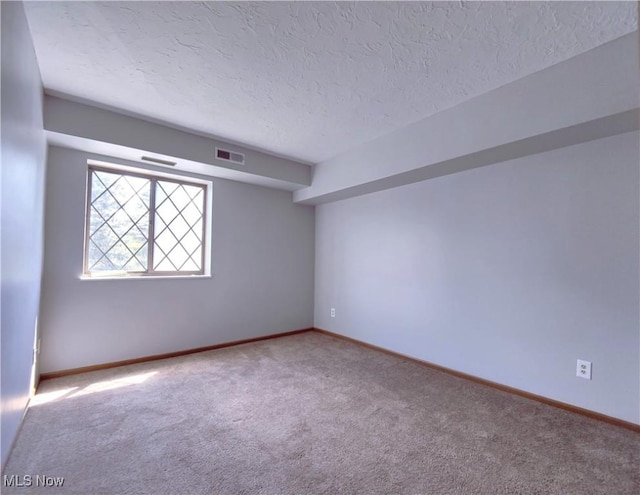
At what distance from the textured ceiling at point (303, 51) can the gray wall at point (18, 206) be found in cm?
27

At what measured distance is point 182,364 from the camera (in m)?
3.14

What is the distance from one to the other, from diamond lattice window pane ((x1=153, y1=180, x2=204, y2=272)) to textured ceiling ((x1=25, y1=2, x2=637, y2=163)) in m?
1.12

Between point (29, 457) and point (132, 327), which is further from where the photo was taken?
point (132, 327)

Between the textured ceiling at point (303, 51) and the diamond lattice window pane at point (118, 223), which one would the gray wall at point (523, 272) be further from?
the diamond lattice window pane at point (118, 223)

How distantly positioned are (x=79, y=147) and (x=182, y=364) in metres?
2.37

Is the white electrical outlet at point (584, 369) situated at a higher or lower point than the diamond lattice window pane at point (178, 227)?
lower

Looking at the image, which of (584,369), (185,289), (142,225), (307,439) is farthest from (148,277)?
(584,369)

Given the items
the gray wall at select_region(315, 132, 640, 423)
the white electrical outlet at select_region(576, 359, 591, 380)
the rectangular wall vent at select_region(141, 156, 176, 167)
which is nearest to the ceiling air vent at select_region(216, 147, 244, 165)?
the rectangular wall vent at select_region(141, 156, 176, 167)

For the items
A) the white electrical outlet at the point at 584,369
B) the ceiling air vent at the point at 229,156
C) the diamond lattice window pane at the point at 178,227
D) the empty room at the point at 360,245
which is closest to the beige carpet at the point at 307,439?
the empty room at the point at 360,245

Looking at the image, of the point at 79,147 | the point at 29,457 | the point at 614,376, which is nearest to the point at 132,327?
the point at 29,457

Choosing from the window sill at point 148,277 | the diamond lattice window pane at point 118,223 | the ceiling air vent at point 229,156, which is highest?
the ceiling air vent at point 229,156

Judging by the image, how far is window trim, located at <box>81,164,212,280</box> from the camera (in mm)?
2990

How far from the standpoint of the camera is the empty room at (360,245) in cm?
159

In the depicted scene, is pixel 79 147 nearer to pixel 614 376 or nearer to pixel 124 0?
pixel 124 0
